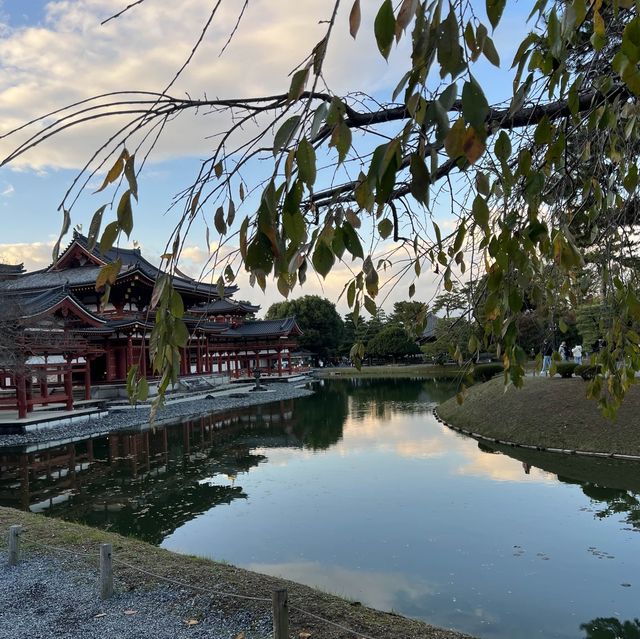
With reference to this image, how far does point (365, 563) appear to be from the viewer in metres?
5.55

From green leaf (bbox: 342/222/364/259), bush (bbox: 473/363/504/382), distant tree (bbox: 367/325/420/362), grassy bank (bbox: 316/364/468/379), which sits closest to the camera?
green leaf (bbox: 342/222/364/259)

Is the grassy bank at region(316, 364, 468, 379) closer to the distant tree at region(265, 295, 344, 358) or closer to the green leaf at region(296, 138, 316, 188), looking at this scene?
the distant tree at region(265, 295, 344, 358)

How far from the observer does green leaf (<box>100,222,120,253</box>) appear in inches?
40.1

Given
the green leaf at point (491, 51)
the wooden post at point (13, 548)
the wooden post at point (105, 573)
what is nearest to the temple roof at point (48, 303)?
the wooden post at point (13, 548)

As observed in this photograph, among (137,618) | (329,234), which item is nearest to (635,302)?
(329,234)

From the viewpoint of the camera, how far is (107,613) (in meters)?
3.73

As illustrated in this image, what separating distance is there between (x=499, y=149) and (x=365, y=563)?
5254mm

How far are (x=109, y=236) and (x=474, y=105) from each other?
69 cm

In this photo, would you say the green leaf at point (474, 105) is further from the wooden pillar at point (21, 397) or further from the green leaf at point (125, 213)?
the wooden pillar at point (21, 397)

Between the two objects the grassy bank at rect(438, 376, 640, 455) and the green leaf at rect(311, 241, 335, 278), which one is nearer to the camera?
the green leaf at rect(311, 241, 335, 278)

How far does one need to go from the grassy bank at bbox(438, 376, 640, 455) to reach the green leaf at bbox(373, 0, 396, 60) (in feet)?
38.0

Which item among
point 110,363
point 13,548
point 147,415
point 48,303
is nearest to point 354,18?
point 13,548

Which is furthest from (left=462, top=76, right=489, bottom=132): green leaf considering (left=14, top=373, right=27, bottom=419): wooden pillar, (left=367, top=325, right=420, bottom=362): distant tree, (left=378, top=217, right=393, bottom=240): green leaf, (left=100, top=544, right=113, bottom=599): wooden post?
(left=367, top=325, right=420, bottom=362): distant tree

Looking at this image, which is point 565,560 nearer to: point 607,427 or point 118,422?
point 607,427
